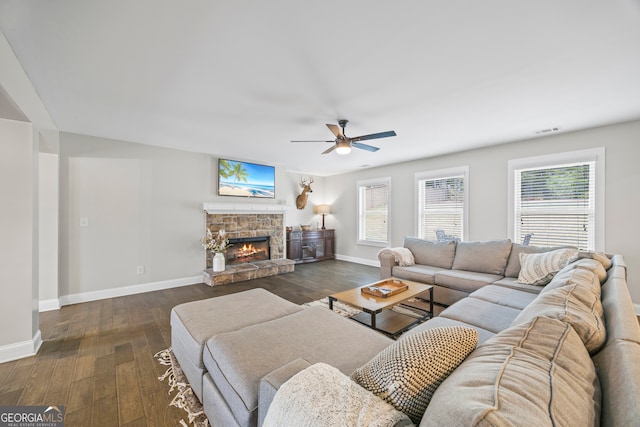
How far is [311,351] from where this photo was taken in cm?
144

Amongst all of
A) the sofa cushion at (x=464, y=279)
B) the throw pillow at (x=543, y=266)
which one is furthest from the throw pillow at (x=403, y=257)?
the throw pillow at (x=543, y=266)

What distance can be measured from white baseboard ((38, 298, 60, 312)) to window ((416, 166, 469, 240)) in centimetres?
587

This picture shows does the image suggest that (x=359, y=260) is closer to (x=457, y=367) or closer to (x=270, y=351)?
(x=270, y=351)

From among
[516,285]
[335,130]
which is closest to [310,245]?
[335,130]

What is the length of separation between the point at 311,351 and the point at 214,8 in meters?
2.05

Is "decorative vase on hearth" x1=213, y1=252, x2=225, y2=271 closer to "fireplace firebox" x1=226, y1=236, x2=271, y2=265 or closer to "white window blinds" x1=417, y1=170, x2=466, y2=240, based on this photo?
"fireplace firebox" x1=226, y1=236, x2=271, y2=265

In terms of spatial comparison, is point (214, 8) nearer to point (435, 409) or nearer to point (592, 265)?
point (435, 409)

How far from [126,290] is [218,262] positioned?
1.39 meters

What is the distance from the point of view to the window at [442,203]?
482 cm

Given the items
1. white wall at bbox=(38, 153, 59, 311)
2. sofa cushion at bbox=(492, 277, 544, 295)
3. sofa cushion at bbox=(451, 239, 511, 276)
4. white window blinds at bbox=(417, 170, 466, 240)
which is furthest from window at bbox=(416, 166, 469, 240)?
white wall at bbox=(38, 153, 59, 311)

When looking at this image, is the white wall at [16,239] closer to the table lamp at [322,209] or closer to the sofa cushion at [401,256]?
the sofa cushion at [401,256]

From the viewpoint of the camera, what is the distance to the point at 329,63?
2074 mm

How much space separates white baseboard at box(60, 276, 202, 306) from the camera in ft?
12.0

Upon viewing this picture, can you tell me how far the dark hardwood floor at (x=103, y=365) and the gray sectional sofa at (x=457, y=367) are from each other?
361mm
